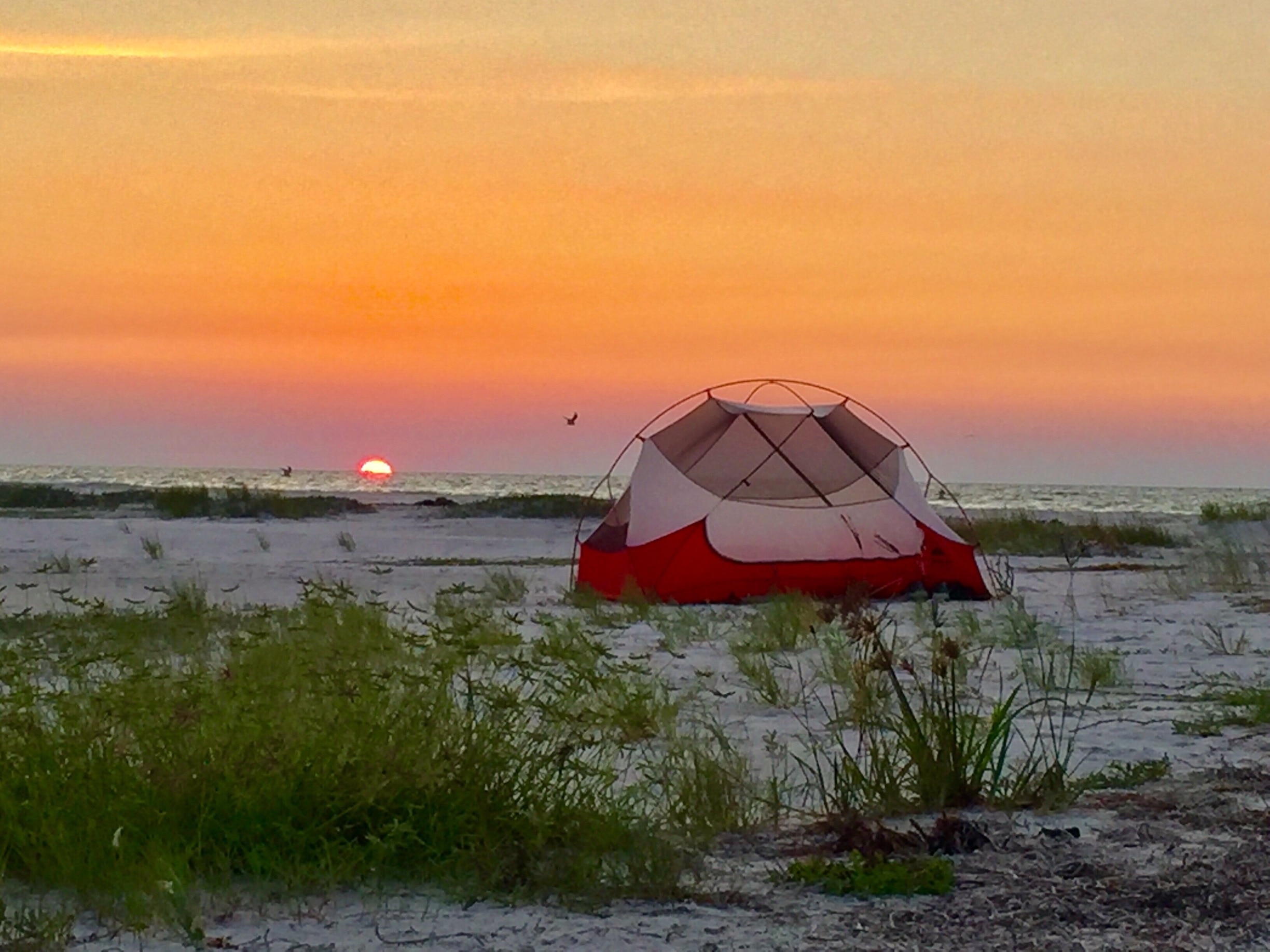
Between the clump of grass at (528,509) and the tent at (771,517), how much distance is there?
1404 cm

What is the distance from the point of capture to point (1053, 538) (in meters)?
A: 20.2

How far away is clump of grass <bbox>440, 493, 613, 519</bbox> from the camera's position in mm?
27672

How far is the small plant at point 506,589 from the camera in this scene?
11938mm

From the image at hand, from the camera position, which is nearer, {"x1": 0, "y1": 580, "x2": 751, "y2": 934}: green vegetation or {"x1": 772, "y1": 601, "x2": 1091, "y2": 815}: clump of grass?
{"x1": 0, "y1": 580, "x2": 751, "y2": 934}: green vegetation

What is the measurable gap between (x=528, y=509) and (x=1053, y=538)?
11.1m

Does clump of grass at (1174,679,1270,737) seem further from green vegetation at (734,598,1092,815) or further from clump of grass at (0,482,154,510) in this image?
clump of grass at (0,482,154,510)

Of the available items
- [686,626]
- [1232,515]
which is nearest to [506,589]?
[686,626]

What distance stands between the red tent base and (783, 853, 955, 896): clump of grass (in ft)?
25.2

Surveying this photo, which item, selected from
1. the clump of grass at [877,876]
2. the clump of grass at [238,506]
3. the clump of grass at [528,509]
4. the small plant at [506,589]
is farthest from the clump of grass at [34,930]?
the clump of grass at [528,509]

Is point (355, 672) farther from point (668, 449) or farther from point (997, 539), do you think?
point (997, 539)

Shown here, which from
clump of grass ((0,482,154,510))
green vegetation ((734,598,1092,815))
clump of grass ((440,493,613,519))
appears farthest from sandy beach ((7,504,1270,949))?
clump of grass ((0,482,154,510))

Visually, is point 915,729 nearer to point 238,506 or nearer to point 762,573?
point 762,573

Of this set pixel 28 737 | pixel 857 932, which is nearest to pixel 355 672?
pixel 28 737

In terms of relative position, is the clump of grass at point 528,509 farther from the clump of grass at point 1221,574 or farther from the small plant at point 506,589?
the small plant at point 506,589
